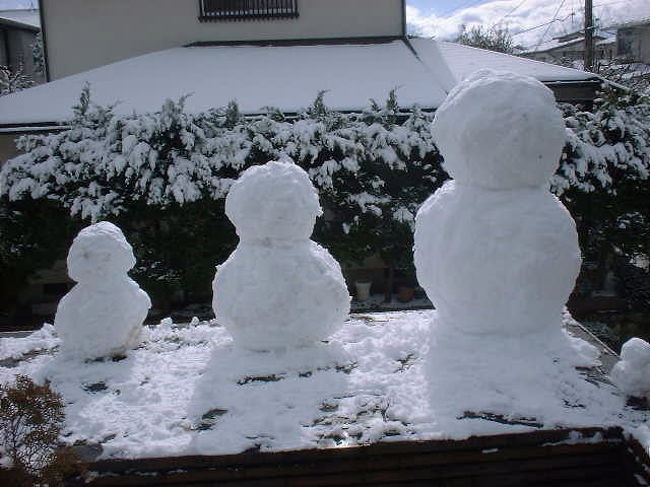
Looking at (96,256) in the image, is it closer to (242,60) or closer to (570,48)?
(242,60)

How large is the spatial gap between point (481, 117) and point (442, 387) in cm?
166

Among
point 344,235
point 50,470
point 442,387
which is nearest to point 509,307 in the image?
point 442,387

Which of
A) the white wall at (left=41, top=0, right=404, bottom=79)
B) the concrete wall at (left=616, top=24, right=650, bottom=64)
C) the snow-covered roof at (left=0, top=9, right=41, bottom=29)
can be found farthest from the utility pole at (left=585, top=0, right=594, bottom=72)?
the snow-covered roof at (left=0, top=9, right=41, bottom=29)

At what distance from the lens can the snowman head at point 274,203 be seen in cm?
391

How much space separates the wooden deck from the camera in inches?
118

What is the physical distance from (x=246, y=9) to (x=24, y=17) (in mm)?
15614

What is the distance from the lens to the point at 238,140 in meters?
6.88

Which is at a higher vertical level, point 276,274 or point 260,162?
point 260,162

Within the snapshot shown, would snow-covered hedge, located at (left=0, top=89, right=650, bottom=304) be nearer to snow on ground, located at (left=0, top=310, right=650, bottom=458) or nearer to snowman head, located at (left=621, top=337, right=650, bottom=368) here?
snow on ground, located at (left=0, top=310, right=650, bottom=458)

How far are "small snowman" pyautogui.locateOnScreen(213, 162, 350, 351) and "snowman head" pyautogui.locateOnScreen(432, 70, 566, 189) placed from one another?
42.2 inches

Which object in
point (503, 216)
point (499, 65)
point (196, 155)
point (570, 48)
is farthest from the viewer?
point (570, 48)

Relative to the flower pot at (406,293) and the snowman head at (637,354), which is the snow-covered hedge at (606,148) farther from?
the snowman head at (637,354)

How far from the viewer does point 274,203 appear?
389 centimetres

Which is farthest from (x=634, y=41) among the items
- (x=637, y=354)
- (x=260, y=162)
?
(x=637, y=354)
